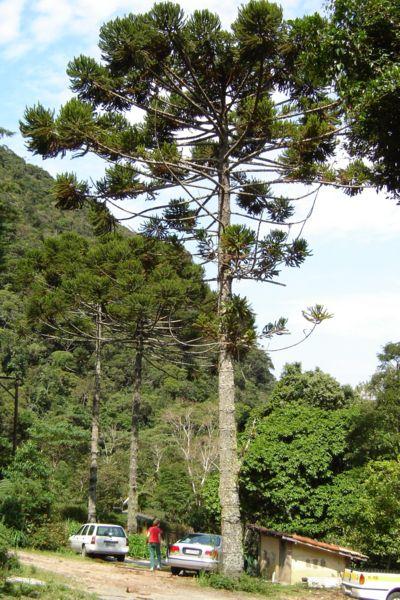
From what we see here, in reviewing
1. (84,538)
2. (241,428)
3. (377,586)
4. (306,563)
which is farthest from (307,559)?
(241,428)

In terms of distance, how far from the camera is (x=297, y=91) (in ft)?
42.5

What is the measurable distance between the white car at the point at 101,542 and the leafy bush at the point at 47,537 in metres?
0.59

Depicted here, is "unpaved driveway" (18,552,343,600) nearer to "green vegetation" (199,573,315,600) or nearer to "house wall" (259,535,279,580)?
"green vegetation" (199,573,315,600)

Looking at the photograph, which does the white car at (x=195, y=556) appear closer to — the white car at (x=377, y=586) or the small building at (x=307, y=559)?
the small building at (x=307, y=559)

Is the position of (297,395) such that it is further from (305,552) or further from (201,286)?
(305,552)

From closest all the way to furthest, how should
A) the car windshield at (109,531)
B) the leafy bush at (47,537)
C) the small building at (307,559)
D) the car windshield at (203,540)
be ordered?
1. the car windshield at (203,540)
2. the small building at (307,559)
3. the leafy bush at (47,537)
4. the car windshield at (109,531)

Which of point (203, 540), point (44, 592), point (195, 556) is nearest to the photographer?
point (44, 592)

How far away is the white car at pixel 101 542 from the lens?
58.9 ft

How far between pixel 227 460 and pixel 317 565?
667cm

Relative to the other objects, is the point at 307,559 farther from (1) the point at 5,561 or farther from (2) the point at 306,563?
(1) the point at 5,561

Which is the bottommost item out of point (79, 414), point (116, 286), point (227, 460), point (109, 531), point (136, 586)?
point (136, 586)

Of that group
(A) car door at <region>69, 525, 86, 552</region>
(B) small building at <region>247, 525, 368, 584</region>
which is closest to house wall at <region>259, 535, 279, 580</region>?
(B) small building at <region>247, 525, 368, 584</region>

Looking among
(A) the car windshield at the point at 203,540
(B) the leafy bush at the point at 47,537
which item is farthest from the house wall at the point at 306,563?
(B) the leafy bush at the point at 47,537

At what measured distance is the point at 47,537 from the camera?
1767 cm
